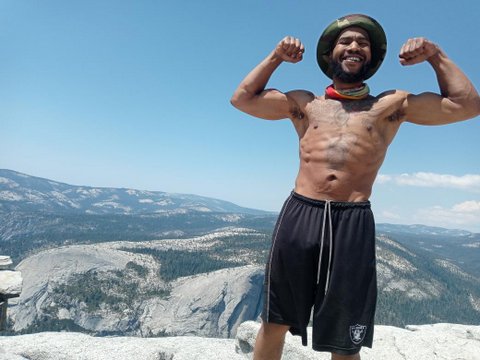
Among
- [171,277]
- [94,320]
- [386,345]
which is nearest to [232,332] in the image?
[171,277]

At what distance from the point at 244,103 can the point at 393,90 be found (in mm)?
1730

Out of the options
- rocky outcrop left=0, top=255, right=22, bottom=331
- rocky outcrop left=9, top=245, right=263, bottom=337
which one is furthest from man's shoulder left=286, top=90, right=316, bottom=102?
rocky outcrop left=9, top=245, right=263, bottom=337

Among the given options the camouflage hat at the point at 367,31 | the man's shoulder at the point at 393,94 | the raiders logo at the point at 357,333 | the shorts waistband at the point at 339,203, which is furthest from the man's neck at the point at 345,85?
the raiders logo at the point at 357,333

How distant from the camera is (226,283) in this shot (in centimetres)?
16962

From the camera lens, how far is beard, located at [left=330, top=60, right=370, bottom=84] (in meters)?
4.37

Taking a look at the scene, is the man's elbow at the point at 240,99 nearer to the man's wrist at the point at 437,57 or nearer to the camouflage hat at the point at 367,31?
the camouflage hat at the point at 367,31

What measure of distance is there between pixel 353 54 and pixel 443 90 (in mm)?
1023

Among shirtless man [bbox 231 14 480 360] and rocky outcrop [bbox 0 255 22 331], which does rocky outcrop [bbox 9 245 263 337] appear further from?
shirtless man [bbox 231 14 480 360]

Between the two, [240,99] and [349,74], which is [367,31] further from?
[240,99]

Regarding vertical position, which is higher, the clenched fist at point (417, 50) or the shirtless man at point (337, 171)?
the clenched fist at point (417, 50)

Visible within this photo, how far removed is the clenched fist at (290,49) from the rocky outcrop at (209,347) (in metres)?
6.18

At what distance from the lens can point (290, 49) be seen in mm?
4371

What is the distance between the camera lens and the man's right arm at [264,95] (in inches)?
178

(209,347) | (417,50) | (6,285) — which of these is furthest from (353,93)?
(6,285)
